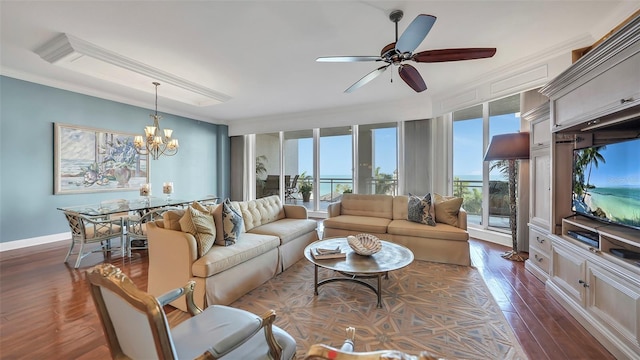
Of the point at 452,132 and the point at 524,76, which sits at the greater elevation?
the point at 524,76

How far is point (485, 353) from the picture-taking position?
1.71m

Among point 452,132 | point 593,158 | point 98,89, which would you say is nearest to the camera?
point 593,158

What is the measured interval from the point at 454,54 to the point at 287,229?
2647 mm

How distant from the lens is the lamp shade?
10.9 feet

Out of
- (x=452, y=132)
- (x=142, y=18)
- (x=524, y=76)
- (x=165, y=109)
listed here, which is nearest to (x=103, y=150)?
(x=165, y=109)

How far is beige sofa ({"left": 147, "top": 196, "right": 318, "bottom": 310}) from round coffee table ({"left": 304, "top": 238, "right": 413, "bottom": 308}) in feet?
1.69

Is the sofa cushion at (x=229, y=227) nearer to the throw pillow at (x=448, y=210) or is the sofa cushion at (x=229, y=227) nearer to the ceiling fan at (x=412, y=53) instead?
the ceiling fan at (x=412, y=53)

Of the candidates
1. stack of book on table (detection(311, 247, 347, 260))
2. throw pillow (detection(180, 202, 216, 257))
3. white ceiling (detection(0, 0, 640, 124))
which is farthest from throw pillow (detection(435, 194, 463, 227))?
throw pillow (detection(180, 202, 216, 257))

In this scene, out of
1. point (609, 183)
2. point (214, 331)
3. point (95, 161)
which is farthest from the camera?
point (95, 161)

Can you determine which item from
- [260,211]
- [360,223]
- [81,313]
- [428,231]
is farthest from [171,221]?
[428,231]

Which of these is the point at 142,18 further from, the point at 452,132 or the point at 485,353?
the point at 452,132

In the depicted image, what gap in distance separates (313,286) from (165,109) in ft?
18.0

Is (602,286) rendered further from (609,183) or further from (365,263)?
(365,263)

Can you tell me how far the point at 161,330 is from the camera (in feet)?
2.79
